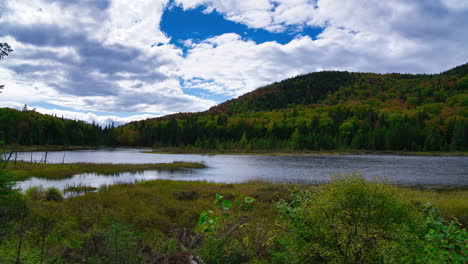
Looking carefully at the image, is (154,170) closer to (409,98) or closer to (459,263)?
(459,263)

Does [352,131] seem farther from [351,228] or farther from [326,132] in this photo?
[351,228]

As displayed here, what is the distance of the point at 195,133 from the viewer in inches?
6024

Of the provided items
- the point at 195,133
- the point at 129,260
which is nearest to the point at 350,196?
the point at 129,260

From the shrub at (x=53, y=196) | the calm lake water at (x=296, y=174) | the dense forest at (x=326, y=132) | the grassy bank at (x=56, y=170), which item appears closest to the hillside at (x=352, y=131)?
the dense forest at (x=326, y=132)

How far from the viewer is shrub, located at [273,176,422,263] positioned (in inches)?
105

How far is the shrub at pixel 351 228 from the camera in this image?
2.66 metres

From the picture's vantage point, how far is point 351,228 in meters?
2.74

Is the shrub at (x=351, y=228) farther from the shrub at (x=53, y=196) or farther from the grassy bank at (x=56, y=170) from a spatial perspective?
the grassy bank at (x=56, y=170)

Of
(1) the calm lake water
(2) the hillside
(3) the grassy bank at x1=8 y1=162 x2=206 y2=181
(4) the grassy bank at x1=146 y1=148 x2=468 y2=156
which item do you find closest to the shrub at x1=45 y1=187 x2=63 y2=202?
(1) the calm lake water

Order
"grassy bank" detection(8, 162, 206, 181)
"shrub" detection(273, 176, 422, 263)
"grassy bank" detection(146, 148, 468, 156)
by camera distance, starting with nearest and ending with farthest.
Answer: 1. "shrub" detection(273, 176, 422, 263)
2. "grassy bank" detection(8, 162, 206, 181)
3. "grassy bank" detection(146, 148, 468, 156)

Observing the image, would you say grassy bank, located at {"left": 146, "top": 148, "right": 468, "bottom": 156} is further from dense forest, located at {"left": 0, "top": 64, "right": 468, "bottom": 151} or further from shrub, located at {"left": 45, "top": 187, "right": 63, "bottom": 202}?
shrub, located at {"left": 45, "top": 187, "right": 63, "bottom": 202}

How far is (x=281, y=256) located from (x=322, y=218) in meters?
0.67

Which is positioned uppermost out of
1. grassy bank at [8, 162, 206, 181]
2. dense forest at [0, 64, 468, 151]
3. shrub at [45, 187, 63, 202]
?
dense forest at [0, 64, 468, 151]

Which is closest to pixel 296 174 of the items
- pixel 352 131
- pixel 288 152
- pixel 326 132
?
pixel 288 152
